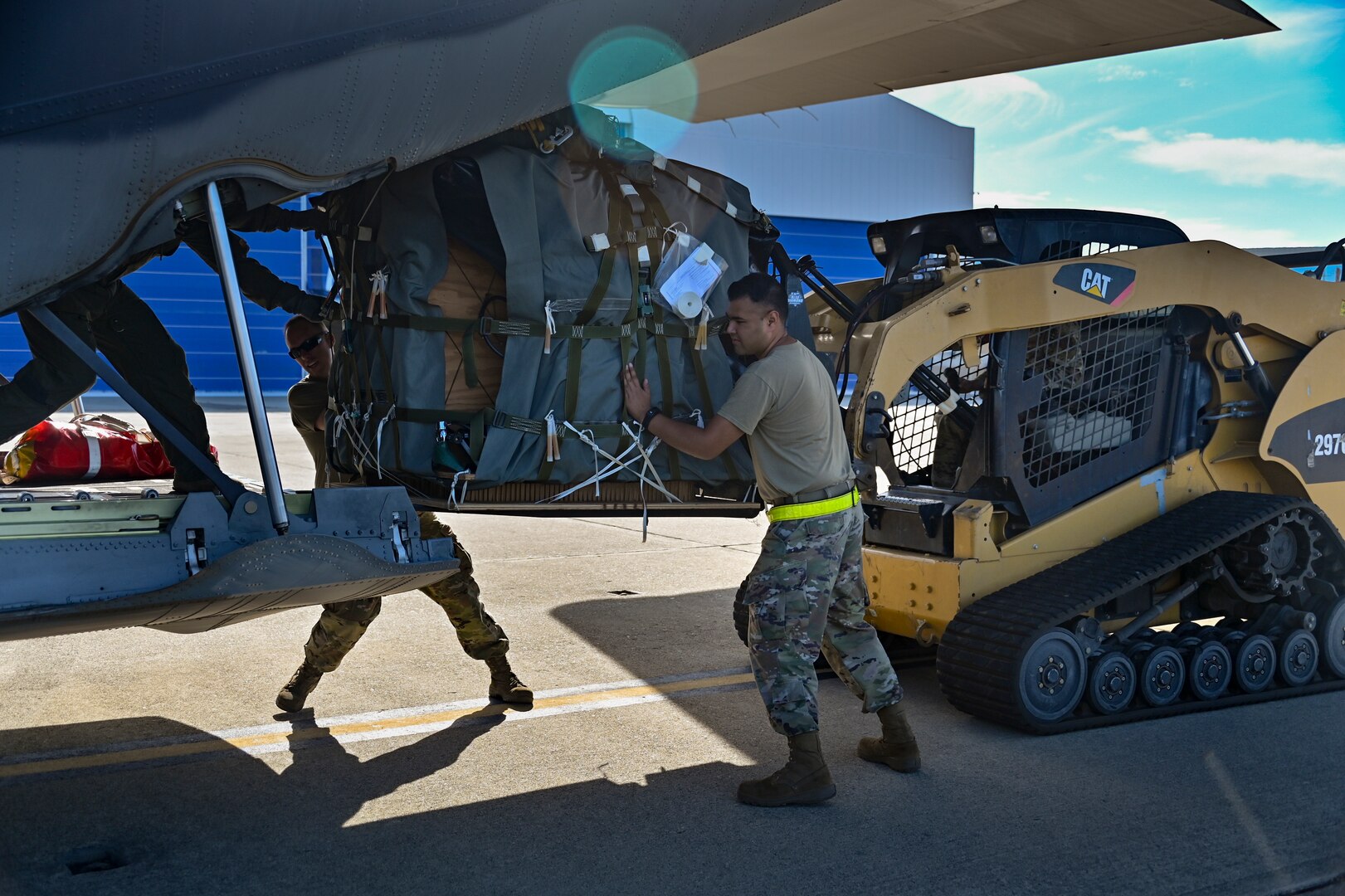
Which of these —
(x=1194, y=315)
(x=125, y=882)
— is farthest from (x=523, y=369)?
(x=1194, y=315)

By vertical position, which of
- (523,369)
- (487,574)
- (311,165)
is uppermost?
(311,165)

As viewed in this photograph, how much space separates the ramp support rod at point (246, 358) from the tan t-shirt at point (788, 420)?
5.48ft

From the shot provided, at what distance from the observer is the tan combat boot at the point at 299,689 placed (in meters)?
5.68

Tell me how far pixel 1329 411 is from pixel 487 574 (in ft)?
18.5

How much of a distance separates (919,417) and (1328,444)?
2370 millimetres

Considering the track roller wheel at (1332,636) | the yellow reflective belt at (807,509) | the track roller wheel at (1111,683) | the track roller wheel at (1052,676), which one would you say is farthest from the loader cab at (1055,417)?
the yellow reflective belt at (807,509)

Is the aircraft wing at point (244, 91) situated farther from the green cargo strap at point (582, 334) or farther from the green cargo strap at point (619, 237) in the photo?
the green cargo strap at point (582, 334)

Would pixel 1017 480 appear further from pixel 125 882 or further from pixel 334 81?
pixel 125 882

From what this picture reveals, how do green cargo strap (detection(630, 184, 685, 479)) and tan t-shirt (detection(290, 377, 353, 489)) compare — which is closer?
green cargo strap (detection(630, 184, 685, 479))

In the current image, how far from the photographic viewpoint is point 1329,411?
278 inches

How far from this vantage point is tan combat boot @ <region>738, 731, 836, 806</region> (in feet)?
15.3

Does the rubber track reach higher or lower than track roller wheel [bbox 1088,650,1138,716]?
higher

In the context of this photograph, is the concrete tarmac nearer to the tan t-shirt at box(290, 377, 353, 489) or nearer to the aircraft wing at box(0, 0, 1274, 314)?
the tan t-shirt at box(290, 377, 353, 489)

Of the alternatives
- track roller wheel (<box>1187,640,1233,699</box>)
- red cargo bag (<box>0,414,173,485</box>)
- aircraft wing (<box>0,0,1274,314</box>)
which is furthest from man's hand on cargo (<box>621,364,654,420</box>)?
red cargo bag (<box>0,414,173,485</box>)
